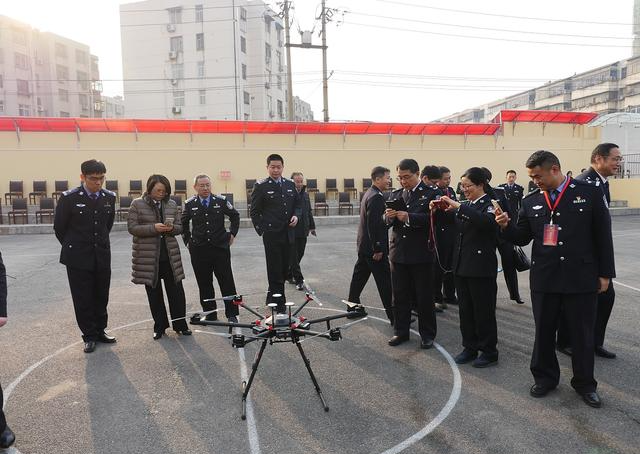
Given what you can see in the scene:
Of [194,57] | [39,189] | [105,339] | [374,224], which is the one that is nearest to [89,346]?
[105,339]

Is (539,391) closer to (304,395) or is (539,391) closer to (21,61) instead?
(304,395)

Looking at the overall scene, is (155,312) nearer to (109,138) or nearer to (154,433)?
(154,433)

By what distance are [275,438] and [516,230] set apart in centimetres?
267

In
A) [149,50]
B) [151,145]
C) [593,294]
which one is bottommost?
[593,294]

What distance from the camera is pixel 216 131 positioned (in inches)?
831

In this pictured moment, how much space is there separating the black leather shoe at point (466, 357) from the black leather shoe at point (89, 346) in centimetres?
394

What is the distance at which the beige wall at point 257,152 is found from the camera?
20.1m

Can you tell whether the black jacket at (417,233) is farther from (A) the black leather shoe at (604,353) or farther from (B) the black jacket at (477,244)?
(A) the black leather shoe at (604,353)

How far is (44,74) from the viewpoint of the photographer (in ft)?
181

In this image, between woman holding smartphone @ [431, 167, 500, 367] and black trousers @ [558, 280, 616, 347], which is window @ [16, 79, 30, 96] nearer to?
woman holding smartphone @ [431, 167, 500, 367]

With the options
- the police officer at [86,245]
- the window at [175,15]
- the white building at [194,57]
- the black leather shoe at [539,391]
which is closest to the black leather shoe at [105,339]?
the police officer at [86,245]

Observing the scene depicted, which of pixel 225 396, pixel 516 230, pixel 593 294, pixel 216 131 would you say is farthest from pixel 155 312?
pixel 216 131

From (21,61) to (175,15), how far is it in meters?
19.5

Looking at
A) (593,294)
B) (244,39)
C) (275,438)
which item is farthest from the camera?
(244,39)
